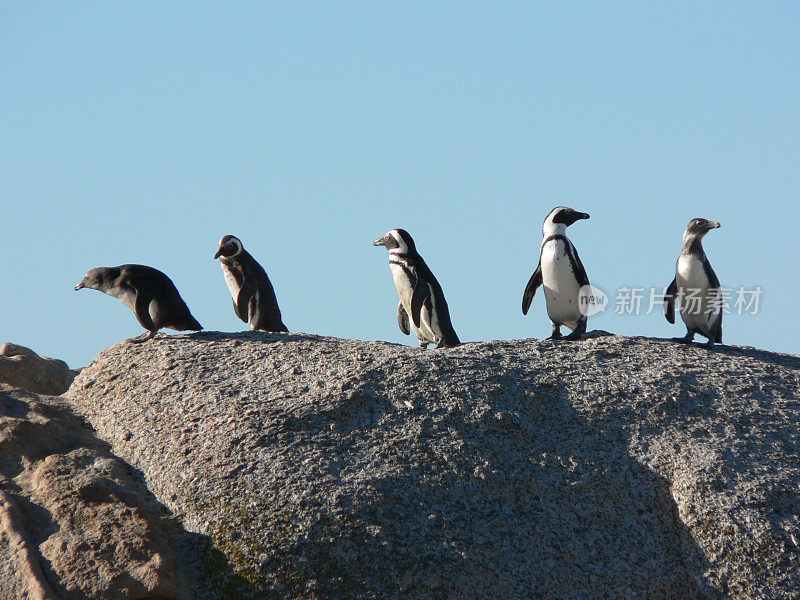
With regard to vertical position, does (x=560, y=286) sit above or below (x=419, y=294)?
above

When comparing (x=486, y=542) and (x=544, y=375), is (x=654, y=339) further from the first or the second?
(x=486, y=542)

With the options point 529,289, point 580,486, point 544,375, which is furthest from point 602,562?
point 529,289

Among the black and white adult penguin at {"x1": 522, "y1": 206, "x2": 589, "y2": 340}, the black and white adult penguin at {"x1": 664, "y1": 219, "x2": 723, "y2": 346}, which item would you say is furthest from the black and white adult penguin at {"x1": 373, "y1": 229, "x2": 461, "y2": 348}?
the black and white adult penguin at {"x1": 664, "y1": 219, "x2": 723, "y2": 346}

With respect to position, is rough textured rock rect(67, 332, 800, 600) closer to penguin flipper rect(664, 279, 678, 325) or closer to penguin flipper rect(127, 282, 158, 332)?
penguin flipper rect(127, 282, 158, 332)

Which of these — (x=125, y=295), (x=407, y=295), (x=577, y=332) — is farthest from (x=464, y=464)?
(x=407, y=295)

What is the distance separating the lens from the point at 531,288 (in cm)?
941

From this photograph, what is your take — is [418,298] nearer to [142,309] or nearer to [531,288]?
[531,288]

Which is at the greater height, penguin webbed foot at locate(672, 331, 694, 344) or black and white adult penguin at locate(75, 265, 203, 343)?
black and white adult penguin at locate(75, 265, 203, 343)

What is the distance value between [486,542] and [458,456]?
0.70 metres

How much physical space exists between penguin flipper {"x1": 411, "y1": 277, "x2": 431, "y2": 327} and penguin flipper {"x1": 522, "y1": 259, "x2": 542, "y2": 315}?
39.6 inches

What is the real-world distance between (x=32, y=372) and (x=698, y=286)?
599cm

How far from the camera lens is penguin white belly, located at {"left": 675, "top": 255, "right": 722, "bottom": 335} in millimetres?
8852

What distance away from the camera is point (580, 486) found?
21.2 ft

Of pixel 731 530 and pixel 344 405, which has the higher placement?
pixel 344 405
